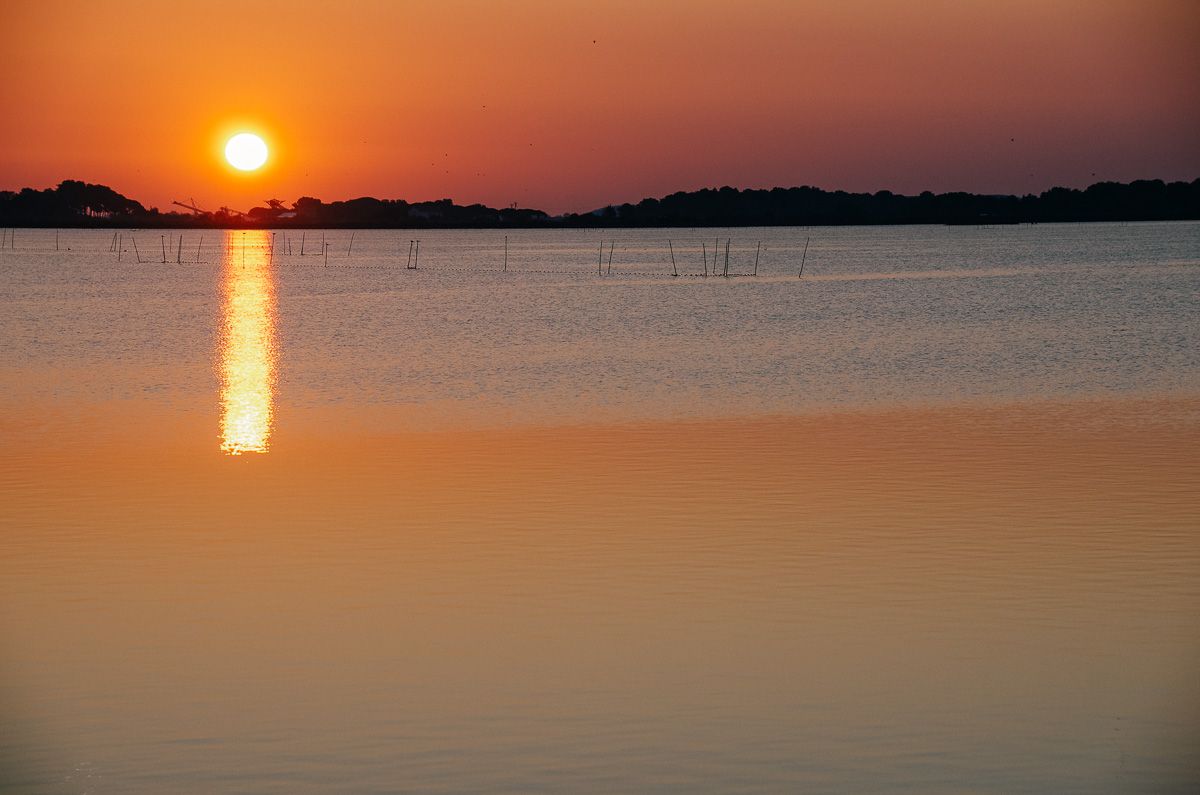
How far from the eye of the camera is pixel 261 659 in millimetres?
12273

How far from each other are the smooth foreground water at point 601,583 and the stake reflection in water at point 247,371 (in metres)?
0.22

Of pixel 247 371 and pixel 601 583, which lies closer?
pixel 601 583

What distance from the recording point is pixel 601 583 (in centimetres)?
1469

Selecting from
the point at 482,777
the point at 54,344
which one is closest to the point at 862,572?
the point at 482,777

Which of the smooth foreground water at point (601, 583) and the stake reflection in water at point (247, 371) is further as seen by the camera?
the stake reflection in water at point (247, 371)

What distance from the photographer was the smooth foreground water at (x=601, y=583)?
1016 cm

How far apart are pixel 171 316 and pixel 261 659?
181 ft

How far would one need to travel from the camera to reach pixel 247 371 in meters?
38.4

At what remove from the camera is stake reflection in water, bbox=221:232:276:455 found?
26016mm

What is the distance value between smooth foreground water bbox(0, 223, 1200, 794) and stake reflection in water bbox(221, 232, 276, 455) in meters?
0.22

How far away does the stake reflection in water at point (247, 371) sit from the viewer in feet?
85.4

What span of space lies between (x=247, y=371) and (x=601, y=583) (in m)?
25.5

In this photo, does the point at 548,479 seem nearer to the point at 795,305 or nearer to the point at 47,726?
the point at 47,726

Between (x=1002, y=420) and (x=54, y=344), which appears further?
(x=54, y=344)
